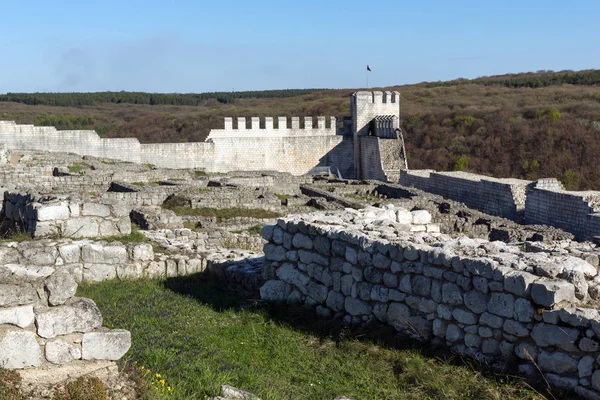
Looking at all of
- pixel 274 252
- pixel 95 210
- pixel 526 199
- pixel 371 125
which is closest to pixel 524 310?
pixel 274 252

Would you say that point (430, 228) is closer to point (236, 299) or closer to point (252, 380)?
point (236, 299)

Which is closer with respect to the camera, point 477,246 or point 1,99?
point 477,246

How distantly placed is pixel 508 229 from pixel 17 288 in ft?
40.6

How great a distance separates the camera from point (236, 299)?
754 centimetres

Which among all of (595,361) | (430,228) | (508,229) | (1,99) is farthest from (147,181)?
(1,99)

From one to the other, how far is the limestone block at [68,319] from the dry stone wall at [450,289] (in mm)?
2596

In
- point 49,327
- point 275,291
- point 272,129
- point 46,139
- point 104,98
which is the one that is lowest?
point 275,291

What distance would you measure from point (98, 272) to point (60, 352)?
12.0ft

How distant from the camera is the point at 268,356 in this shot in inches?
232

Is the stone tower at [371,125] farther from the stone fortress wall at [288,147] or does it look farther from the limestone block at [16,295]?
the limestone block at [16,295]

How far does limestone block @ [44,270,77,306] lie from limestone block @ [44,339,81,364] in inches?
9.3

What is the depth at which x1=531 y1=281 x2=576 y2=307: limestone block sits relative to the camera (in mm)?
5016

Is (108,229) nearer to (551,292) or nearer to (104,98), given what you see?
(551,292)

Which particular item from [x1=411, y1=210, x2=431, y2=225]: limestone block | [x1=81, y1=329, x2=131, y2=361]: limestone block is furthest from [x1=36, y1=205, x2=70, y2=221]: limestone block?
[x1=81, y1=329, x2=131, y2=361]: limestone block
